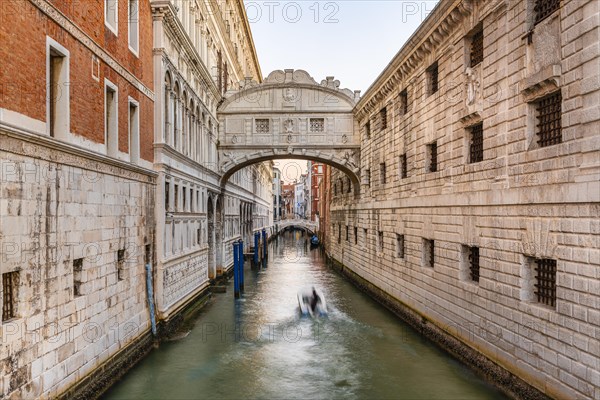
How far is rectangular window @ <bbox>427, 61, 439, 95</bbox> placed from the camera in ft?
44.7

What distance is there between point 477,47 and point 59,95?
8.25 m

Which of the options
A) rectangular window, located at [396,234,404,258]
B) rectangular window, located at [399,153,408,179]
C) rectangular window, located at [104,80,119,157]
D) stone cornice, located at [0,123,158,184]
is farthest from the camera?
rectangular window, located at [396,234,404,258]

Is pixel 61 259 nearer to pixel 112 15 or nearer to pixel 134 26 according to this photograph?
pixel 112 15

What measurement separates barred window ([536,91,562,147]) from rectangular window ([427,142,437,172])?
195 inches

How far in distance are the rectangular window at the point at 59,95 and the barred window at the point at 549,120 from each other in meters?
7.67

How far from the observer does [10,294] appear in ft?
22.1

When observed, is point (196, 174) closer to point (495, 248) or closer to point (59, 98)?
point (59, 98)

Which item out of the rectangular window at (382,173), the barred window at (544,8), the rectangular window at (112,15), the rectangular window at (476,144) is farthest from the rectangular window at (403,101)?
the rectangular window at (112,15)

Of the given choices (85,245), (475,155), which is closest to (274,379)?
(85,245)

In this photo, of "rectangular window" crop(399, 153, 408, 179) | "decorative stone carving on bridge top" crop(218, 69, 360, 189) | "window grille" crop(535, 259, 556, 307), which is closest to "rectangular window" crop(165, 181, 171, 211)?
"rectangular window" crop(399, 153, 408, 179)

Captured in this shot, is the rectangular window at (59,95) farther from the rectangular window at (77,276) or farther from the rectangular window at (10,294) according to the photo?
the rectangular window at (10,294)

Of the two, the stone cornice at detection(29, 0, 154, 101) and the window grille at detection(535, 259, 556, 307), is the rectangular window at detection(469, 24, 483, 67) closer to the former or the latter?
the window grille at detection(535, 259, 556, 307)

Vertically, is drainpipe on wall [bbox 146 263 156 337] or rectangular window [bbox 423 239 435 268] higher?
rectangular window [bbox 423 239 435 268]

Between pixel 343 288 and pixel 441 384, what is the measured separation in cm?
1294
